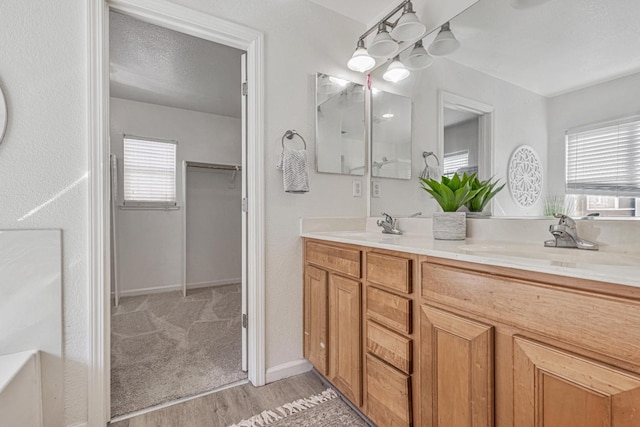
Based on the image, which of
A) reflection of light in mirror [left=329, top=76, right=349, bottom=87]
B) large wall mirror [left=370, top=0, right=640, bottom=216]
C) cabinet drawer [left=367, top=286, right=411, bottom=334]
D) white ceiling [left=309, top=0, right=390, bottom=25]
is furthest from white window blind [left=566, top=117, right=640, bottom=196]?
white ceiling [left=309, top=0, right=390, bottom=25]

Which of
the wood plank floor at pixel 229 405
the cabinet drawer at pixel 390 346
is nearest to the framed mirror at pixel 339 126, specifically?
the cabinet drawer at pixel 390 346

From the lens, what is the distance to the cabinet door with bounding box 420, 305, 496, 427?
2.82ft

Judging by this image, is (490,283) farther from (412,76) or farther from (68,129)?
(68,129)

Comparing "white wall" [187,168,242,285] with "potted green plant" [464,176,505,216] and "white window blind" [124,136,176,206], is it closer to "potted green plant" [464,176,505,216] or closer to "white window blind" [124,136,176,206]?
"white window blind" [124,136,176,206]

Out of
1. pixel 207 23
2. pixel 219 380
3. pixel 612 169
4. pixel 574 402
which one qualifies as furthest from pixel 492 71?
pixel 219 380

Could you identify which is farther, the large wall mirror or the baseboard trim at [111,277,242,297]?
the baseboard trim at [111,277,242,297]

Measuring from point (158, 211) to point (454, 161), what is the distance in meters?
3.56

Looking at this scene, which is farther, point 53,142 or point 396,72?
point 396,72

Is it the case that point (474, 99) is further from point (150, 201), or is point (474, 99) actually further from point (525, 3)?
point (150, 201)

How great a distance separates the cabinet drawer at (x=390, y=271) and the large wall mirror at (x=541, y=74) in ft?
2.14

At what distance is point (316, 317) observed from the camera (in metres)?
1.73

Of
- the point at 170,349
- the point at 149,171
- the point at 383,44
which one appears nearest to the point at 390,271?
the point at 383,44

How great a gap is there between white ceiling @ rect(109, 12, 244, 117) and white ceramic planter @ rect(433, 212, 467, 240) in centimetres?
225

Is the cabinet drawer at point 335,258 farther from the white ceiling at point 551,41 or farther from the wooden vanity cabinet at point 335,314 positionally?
the white ceiling at point 551,41
